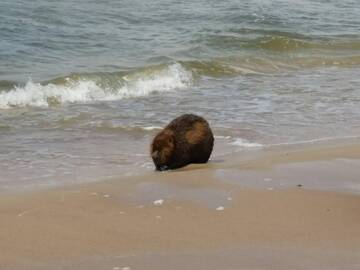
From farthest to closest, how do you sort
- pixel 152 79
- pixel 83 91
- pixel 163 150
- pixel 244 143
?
pixel 152 79 < pixel 83 91 < pixel 244 143 < pixel 163 150

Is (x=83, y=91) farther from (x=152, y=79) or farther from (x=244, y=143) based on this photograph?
(x=244, y=143)

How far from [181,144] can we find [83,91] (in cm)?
490

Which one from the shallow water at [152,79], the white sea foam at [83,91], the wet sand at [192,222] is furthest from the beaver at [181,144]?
the white sea foam at [83,91]

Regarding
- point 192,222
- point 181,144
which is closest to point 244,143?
point 181,144

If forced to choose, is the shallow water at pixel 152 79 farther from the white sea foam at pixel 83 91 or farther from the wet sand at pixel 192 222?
the wet sand at pixel 192 222

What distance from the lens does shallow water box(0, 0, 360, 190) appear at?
695cm

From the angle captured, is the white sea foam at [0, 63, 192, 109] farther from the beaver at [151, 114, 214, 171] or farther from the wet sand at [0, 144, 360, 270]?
the wet sand at [0, 144, 360, 270]

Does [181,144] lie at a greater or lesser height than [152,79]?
greater

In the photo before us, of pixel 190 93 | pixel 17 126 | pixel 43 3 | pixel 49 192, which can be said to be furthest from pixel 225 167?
pixel 43 3

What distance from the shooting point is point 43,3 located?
18.1 m

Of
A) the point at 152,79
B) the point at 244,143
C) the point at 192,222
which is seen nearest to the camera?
the point at 192,222

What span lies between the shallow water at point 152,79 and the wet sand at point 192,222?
96 centimetres

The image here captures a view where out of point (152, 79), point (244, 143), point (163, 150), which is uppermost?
point (163, 150)

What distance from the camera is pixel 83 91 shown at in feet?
34.2
